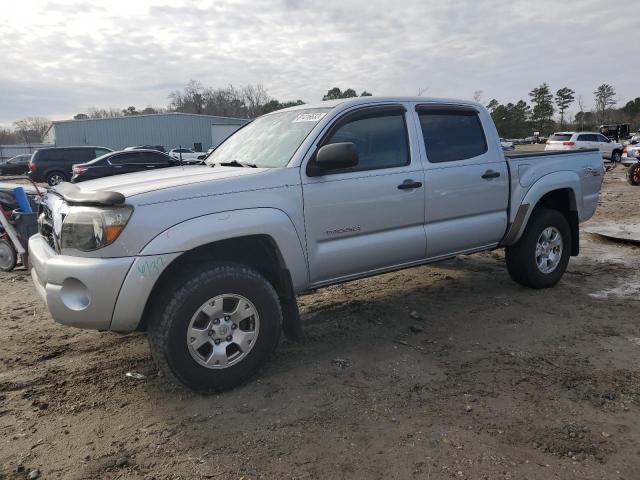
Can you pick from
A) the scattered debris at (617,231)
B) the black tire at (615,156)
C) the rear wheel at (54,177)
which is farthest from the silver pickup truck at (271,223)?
the black tire at (615,156)

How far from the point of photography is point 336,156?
3.47 metres

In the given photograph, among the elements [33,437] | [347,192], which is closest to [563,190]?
[347,192]

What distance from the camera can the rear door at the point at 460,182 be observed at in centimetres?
434

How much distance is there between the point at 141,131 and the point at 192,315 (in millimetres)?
48219

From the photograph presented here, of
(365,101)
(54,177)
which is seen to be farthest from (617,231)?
(54,177)

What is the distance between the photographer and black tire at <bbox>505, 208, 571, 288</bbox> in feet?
16.9

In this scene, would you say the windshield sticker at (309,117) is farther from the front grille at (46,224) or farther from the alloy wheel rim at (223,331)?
the front grille at (46,224)

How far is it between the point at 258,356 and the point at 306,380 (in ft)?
1.26

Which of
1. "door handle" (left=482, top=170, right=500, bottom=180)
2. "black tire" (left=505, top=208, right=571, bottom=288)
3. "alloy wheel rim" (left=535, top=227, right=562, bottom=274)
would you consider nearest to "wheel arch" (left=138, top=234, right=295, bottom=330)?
"door handle" (left=482, top=170, right=500, bottom=180)

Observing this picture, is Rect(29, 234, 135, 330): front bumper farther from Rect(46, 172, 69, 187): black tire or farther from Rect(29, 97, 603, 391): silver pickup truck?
Rect(46, 172, 69, 187): black tire

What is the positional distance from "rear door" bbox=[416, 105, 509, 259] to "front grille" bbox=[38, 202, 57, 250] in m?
2.83

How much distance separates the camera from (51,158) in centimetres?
2088

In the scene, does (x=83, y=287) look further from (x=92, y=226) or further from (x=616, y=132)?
(x=616, y=132)

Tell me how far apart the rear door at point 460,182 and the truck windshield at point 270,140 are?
41.2 inches
